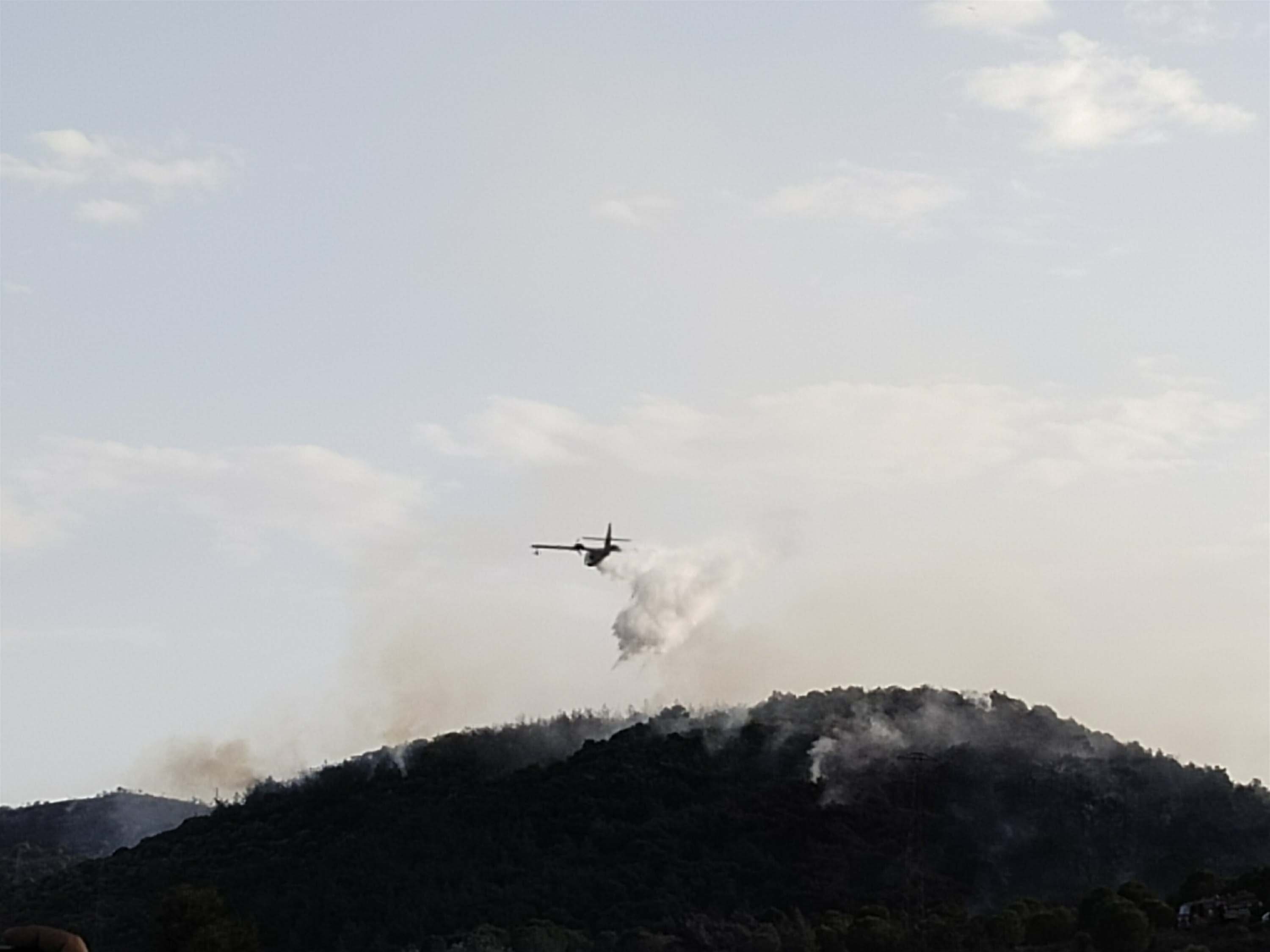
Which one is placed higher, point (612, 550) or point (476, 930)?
point (612, 550)

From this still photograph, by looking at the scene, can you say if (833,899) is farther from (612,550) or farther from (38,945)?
(38,945)

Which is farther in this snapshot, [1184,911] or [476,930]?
[476,930]

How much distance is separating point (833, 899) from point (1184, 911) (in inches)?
1647

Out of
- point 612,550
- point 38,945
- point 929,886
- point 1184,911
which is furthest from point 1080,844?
point 38,945

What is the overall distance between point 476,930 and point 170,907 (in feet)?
86.2

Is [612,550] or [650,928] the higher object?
[612,550]

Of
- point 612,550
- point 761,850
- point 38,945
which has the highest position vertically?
point 612,550

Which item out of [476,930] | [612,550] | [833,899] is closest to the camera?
[612,550]

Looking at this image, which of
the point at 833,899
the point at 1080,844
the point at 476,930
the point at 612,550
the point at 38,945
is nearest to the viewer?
the point at 38,945

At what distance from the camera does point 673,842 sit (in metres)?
199

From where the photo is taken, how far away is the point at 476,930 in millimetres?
166500

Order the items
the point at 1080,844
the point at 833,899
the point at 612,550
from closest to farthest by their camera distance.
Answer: the point at 612,550 → the point at 833,899 → the point at 1080,844

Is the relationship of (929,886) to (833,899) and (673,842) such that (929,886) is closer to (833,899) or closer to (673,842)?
(833,899)

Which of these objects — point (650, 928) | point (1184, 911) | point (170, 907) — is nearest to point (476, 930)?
point (650, 928)
